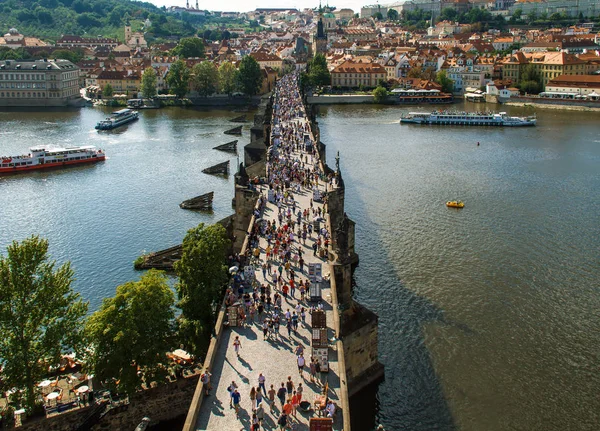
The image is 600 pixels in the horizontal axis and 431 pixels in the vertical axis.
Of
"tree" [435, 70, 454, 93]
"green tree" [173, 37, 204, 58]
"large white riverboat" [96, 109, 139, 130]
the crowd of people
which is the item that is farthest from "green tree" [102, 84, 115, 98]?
the crowd of people

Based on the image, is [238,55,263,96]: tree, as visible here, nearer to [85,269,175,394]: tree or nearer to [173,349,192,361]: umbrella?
[173,349,192,361]: umbrella

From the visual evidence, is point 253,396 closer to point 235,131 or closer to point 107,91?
point 235,131

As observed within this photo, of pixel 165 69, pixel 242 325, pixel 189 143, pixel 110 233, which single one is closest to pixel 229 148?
pixel 189 143

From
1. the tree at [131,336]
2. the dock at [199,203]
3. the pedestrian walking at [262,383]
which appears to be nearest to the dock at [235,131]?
the dock at [199,203]

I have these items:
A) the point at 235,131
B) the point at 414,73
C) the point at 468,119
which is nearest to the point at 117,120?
the point at 235,131

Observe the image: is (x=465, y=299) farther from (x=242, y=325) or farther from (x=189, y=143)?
(x=189, y=143)

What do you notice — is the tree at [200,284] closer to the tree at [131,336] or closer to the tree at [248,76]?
the tree at [131,336]
